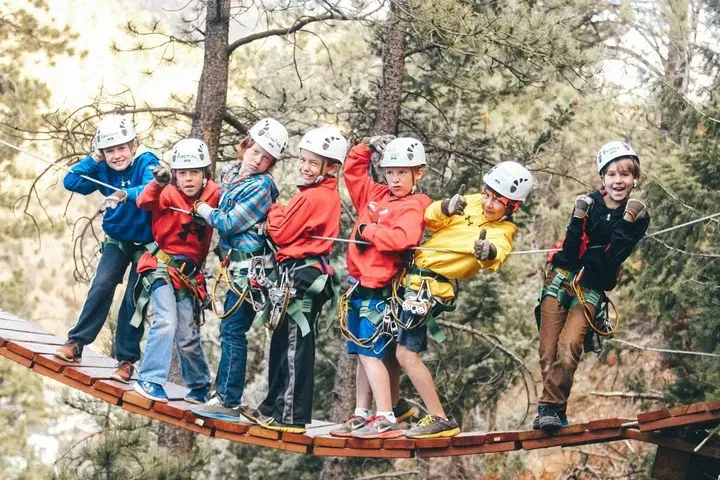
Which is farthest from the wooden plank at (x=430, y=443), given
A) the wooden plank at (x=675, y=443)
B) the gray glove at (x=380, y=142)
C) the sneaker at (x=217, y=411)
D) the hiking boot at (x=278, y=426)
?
the gray glove at (x=380, y=142)

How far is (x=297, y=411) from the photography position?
5.82 m

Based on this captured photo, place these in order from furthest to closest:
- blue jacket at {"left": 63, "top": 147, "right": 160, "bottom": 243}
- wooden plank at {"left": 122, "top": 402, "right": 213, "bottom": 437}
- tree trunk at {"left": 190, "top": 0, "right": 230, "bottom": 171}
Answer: tree trunk at {"left": 190, "top": 0, "right": 230, "bottom": 171} → blue jacket at {"left": 63, "top": 147, "right": 160, "bottom": 243} → wooden plank at {"left": 122, "top": 402, "right": 213, "bottom": 437}

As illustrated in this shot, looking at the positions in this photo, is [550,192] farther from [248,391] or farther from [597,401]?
[248,391]

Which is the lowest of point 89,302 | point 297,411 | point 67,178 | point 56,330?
point 56,330

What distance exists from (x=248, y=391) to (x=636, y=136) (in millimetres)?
6820

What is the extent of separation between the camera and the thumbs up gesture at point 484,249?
5375 millimetres

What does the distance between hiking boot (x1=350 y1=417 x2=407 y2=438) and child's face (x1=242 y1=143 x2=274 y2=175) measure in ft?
5.16

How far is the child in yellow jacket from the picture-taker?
222 inches

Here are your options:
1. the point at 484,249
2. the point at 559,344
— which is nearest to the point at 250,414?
the point at 484,249

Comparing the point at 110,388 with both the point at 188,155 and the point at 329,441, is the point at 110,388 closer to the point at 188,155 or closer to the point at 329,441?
the point at 329,441

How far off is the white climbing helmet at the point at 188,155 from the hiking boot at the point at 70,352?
4.46 feet

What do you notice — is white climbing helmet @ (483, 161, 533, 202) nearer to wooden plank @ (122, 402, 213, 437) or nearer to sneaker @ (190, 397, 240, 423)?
sneaker @ (190, 397, 240, 423)

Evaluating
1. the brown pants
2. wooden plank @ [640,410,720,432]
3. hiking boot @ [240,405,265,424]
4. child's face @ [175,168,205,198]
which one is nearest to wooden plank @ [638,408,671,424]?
wooden plank @ [640,410,720,432]

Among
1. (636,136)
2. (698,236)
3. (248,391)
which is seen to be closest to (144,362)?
(698,236)
